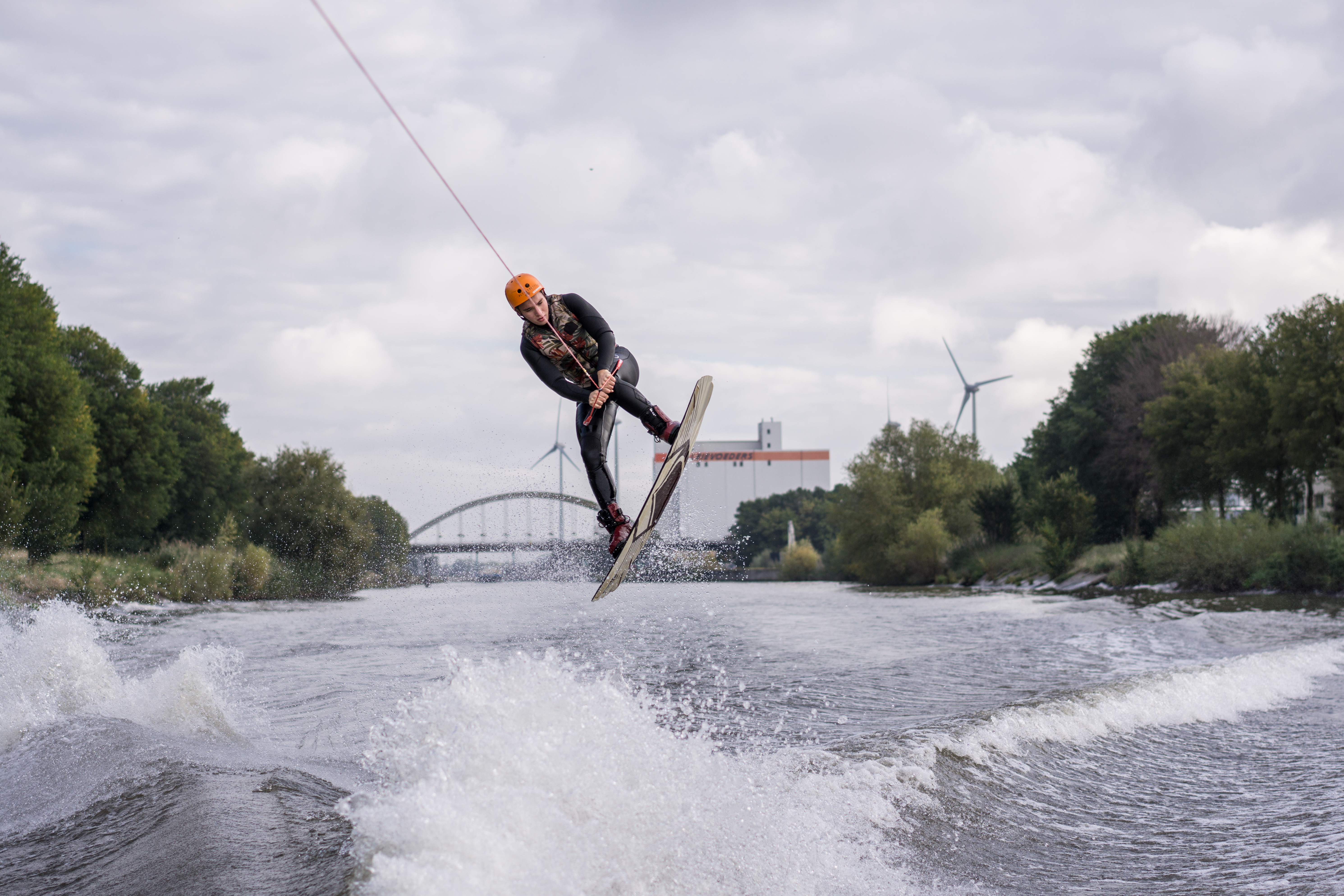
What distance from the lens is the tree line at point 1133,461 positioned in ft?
122

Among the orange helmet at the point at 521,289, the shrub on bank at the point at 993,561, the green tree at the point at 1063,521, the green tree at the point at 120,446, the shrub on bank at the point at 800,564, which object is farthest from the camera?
the shrub on bank at the point at 800,564

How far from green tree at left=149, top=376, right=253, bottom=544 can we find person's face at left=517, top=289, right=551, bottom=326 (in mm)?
57546

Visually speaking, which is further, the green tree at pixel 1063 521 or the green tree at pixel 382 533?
the green tree at pixel 382 533

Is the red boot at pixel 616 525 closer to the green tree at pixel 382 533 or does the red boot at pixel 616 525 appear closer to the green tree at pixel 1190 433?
the green tree at pixel 1190 433

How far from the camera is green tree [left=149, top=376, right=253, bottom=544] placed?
63438mm

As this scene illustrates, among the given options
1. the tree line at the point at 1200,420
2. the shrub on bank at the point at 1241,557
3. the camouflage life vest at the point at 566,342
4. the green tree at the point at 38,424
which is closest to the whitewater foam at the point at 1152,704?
the camouflage life vest at the point at 566,342

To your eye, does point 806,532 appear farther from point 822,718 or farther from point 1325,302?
point 822,718

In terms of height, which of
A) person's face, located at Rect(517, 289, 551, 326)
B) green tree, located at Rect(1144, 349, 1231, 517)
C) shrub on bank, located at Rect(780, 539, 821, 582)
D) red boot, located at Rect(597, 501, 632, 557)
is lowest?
shrub on bank, located at Rect(780, 539, 821, 582)

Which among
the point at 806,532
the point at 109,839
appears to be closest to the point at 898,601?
the point at 109,839

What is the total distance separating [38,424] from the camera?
39.7 metres

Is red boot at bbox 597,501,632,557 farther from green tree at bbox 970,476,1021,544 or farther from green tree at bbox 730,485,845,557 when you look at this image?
green tree at bbox 730,485,845,557

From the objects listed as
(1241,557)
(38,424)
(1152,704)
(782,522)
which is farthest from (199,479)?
(782,522)

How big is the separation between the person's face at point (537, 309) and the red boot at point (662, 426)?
59.4 inches

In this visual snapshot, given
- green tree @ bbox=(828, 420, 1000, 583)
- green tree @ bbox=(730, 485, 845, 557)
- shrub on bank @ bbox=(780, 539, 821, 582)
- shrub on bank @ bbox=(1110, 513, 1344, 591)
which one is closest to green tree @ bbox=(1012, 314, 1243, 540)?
green tree @ bbox=(828, 420, 1000, 583)
